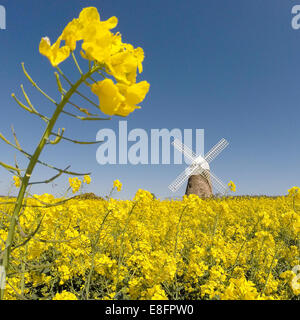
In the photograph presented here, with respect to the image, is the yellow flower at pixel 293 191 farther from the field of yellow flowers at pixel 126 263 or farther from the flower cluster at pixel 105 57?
the flower cluster at pixel 105 57

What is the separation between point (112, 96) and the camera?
0.62 m

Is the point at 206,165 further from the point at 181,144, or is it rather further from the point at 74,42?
the point at 74,42

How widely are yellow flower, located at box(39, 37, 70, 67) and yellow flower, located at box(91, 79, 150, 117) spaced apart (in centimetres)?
13

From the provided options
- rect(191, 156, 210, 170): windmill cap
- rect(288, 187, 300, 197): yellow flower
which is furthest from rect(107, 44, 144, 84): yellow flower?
rect(191, 156, 210, 170): windmill cap

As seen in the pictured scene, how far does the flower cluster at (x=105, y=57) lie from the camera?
624 mm

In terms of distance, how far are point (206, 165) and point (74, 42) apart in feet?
75.4

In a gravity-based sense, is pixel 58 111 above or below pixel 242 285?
above

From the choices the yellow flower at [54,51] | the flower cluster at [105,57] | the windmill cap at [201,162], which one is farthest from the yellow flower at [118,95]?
the windmill cap at [201,162]

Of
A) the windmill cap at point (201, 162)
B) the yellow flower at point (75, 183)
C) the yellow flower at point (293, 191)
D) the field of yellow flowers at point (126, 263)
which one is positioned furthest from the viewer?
the windmill cap at point (201, 162)

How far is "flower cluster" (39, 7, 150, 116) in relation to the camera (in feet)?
2.05

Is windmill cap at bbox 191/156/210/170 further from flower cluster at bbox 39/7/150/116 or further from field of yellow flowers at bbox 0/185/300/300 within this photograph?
flower cluster at bbox 39/7/150/116

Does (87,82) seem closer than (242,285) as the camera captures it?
Yes
